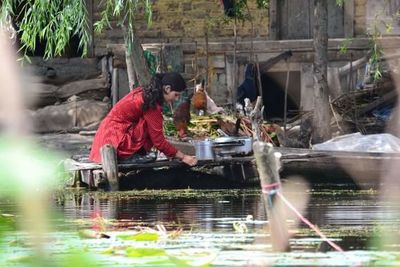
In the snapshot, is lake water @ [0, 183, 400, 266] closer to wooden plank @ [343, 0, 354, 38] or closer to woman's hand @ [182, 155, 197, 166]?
woman's hand @ [182, 155, 197, 166]

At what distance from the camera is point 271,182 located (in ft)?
17.5

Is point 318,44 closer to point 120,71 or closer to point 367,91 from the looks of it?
point 367,91

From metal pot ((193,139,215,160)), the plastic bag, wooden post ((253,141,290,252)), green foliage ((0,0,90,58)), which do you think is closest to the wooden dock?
metal pot ((193,139,215,160))

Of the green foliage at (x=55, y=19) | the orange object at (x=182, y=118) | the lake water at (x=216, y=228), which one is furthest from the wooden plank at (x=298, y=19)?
the lake water at (x=216, y=228)

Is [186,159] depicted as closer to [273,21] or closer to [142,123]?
[142,123]

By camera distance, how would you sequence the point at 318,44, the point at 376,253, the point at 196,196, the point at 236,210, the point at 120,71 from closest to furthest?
the point at 376,253 < the point at 236,210 < the point at 196,196 < the point at 318,44 < the point at 120,71

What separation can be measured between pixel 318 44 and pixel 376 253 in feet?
23.2

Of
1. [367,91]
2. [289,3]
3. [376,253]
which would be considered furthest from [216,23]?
[376,253]

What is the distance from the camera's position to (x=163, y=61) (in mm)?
14305

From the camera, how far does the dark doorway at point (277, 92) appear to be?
16.1 meters

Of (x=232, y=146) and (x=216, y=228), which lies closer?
(x=216, y=228)

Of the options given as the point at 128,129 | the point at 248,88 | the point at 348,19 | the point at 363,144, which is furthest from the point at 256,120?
the point at 348,19

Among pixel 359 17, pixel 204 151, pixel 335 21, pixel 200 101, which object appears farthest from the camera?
pixel 335 21

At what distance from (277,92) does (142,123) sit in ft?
19.0
